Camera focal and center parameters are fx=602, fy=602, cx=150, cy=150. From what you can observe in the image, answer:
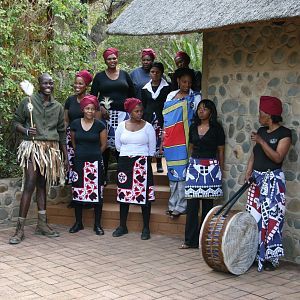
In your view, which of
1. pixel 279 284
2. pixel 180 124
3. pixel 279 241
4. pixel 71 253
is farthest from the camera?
pixel 180 124

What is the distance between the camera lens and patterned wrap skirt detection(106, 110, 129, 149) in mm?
7746

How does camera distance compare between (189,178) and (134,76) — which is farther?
(134,76)

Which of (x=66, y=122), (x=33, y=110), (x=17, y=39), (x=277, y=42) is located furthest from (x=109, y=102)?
(x=277, y=42)

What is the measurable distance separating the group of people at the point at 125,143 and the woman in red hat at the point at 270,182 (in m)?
0.22

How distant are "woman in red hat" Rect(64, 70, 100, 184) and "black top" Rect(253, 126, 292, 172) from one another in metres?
2.30

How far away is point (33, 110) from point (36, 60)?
5.99ft

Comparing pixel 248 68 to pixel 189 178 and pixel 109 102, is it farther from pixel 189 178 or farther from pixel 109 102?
pixel 109 102

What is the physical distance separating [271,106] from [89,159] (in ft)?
8.01

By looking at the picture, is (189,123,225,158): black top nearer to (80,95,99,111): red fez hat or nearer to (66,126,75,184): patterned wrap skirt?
(80,95,99,111): red fez hat

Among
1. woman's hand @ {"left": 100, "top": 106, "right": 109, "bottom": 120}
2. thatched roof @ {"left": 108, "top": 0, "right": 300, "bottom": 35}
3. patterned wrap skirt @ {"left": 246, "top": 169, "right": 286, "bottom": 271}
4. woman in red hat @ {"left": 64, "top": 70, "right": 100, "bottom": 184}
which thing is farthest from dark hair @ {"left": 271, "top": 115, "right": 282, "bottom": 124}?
woman's hand @ {"left": 100, "top": 106, "right": 109, "bottom": 120}

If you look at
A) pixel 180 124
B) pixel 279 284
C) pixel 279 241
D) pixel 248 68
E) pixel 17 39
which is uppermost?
pixel 17 39

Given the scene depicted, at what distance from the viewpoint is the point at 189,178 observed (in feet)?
21.6

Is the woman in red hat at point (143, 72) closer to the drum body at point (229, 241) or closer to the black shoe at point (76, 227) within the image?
the black shoe at point (76, 227)

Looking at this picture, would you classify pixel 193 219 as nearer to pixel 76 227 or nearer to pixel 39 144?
pixel 76 227
